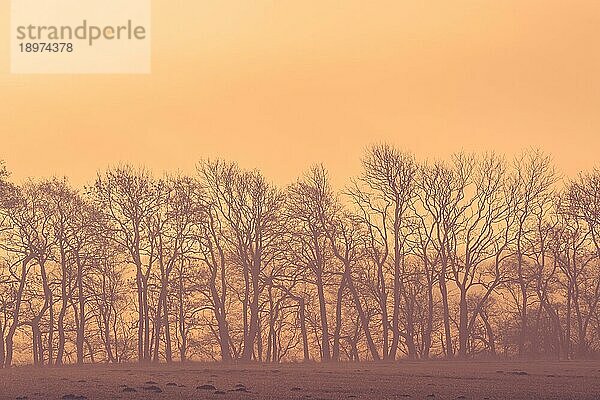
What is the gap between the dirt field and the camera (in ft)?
144

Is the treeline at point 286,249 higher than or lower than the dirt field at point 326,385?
higher

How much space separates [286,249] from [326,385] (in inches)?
1725

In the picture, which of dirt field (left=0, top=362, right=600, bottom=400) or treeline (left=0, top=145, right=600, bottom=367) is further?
treeline (left=0, top=145, right=600, bottom=367)

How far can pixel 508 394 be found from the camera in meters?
46.0

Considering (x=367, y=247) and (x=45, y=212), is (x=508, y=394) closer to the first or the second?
(x=367, y=247)

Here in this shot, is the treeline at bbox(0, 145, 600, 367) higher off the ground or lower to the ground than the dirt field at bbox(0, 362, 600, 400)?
higher

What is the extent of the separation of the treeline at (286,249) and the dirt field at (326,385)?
26393 millimetres

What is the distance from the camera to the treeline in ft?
304

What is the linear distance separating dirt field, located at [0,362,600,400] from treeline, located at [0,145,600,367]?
26.4 metres

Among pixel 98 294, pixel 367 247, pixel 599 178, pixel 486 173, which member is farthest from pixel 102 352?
pixel 599 178

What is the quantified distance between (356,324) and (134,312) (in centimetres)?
2466

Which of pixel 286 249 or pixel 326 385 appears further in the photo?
pixel 286 249

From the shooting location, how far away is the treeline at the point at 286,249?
304 feet

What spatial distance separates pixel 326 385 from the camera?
169 feet
